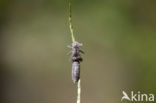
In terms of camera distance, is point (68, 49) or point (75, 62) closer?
point (75, 62)

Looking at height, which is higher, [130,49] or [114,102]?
[130,49]

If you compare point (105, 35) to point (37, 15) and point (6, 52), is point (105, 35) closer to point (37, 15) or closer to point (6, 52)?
point (37, 15)

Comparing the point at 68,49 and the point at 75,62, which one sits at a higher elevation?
the point at 68,49

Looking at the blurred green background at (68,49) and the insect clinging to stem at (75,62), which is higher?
the blurred green background at (68,49)

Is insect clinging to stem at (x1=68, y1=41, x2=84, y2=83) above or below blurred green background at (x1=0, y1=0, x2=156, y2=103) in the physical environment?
below

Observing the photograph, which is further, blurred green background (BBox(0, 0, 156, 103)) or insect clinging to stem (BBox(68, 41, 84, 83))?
blurred green background (BBox(0, 0, 156, 103))

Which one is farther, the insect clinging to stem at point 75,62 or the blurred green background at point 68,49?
the blurred green background at point 68,49

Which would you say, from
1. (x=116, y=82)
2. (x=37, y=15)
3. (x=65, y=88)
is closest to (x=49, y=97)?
(x=65, y=88)

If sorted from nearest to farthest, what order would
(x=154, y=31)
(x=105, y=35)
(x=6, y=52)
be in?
(x=154, y=31) < (x=105, y=35) < (x=6, y=52)
